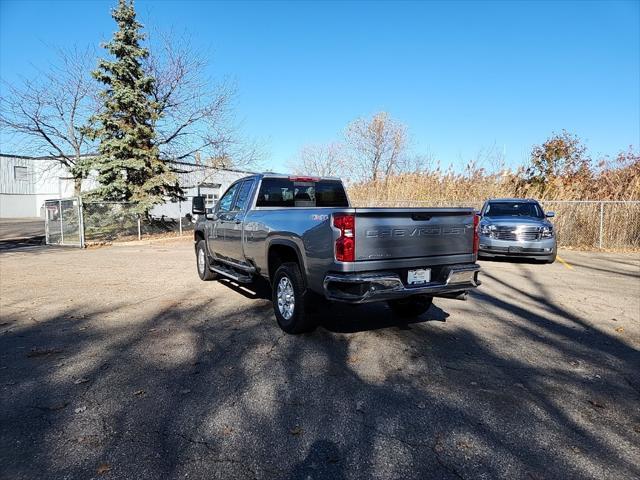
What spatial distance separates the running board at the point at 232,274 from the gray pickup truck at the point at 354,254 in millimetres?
36

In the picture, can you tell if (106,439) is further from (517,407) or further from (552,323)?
(552,323)

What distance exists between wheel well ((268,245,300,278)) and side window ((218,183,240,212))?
208 centimetres

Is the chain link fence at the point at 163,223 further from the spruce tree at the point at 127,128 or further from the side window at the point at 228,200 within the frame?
the side window at the point at 228,200

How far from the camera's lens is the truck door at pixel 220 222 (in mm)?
7527

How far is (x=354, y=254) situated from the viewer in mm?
4406

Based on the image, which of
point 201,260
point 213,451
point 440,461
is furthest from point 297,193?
point 440,461

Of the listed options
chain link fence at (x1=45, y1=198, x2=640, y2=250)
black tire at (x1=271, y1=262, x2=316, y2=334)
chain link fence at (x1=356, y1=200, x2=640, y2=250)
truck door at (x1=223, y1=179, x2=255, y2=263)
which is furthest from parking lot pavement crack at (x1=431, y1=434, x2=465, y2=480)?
chain link fence at (x1=356, y1=200, x2=640, y2=250)

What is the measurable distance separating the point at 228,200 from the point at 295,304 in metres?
3.28

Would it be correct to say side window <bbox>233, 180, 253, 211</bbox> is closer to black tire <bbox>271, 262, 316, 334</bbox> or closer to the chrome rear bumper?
black tire <bbox>271, 262, 316, 334</bbox>

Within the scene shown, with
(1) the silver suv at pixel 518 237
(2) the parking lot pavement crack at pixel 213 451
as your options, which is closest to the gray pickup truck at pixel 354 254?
(2) the parking lot pavement crack at pixel 213 451

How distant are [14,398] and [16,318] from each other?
316 centimetres

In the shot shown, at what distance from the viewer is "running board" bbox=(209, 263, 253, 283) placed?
6505mm

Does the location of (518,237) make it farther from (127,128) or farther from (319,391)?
(127,128)

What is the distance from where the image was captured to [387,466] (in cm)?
274
